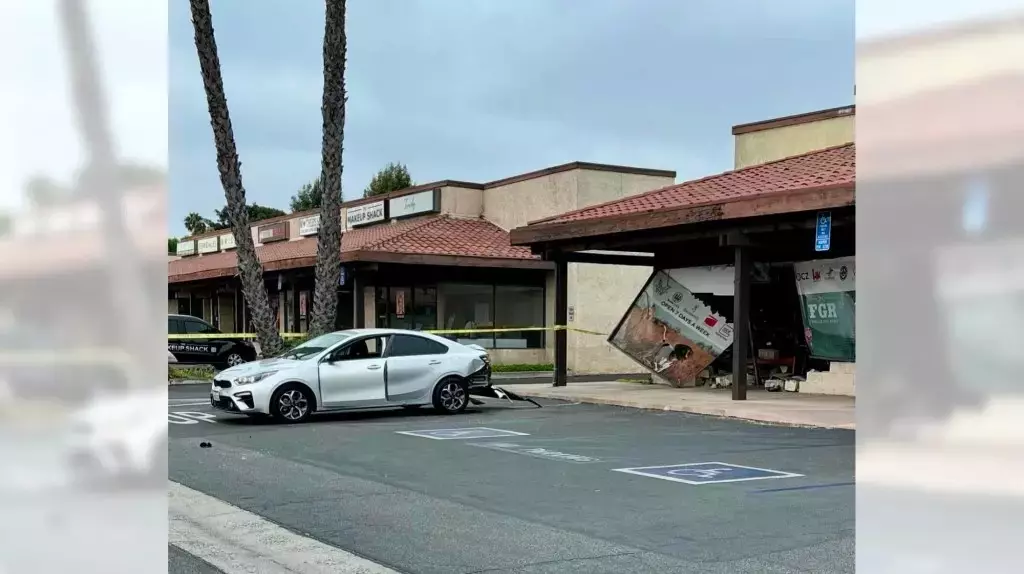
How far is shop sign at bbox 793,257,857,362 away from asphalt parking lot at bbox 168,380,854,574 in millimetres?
4687

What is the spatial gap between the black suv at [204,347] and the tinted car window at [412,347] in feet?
38.6

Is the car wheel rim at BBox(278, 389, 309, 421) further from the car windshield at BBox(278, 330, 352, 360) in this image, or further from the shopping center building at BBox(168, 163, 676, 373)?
the shopping center building at BBox(168, 163, 676, 373)

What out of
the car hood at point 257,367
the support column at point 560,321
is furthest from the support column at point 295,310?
the car hood at point 257,367

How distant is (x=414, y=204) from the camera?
107 ft

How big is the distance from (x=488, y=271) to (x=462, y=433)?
52.6ft

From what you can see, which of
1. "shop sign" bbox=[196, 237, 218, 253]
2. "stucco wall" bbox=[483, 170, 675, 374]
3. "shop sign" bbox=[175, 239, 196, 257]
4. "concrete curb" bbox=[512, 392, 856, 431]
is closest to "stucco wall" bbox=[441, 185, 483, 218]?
"stucco wall" bbox=[483, 170, 675, 374]

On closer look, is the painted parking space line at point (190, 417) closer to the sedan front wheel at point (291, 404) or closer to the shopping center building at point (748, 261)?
the sedan front wheel at point (291, 404)

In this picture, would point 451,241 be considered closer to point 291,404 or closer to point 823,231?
point 291,404
